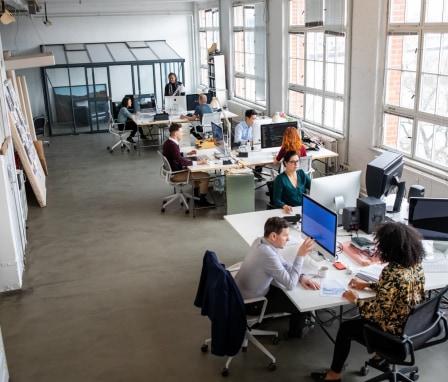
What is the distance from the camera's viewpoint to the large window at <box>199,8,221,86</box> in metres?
14.4

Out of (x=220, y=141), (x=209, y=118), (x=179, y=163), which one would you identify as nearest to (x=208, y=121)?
(x=209, y=118)

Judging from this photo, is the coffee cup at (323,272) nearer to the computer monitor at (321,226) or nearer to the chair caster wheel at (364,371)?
the computer monitor at (321,226)

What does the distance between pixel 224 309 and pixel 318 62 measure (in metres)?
6.56

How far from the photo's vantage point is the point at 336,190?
180 inches

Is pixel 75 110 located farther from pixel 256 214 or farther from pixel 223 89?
pixel 256 214

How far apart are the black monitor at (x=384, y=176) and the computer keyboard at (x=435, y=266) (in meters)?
0.84

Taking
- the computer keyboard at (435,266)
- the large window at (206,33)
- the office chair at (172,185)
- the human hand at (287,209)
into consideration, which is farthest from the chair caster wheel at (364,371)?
the large window at (206,33)

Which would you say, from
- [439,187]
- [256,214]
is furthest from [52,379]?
[439,187]

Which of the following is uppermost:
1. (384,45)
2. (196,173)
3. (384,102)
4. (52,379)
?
(384,45)

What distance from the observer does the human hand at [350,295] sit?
3.51m

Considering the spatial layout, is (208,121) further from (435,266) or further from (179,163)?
(435,266)

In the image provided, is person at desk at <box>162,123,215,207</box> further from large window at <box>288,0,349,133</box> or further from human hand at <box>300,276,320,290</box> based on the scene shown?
human hand at <box>300,276,320,290</box>

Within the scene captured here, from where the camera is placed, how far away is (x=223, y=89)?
13594mm

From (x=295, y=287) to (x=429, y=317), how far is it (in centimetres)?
91
